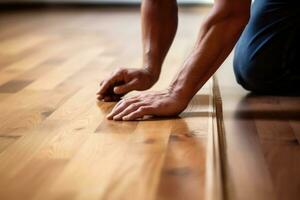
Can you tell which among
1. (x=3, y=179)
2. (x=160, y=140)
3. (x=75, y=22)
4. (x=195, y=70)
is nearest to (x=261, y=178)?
(x=160, y=140)

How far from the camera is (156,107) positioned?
4.41 ft

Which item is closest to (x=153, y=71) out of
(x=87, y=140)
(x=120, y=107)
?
(x=120, y=107)

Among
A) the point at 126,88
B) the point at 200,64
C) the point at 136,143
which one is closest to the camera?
the point at 136,143

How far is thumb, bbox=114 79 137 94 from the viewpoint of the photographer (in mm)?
1529

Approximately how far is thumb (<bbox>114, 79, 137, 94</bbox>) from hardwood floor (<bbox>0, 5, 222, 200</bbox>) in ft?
0.16

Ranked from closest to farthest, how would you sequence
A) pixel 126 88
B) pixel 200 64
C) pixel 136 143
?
1. pixel 136 143
2. pixel 200 64
3. pixel 126 88

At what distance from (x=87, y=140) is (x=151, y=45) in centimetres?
49

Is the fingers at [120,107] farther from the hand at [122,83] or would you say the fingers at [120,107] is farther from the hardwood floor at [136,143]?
the hand at [122,83]

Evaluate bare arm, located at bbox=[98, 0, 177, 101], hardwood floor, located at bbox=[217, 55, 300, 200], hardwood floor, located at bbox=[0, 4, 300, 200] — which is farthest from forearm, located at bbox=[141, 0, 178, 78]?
hardwood floor, located at bbox=[217, 55, 300, 200]

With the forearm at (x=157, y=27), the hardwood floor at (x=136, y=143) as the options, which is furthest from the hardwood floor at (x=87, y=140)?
the forearm at (x=157, y=27)

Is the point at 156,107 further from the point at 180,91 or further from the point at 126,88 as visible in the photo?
the point at 126,88

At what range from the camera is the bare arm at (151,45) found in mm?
1559

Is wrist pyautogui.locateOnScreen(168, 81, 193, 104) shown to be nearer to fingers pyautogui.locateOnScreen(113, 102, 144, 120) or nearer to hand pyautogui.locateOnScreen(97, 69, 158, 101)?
fingers pyautogui.locateOnScreen(113, 102, 144, 120)

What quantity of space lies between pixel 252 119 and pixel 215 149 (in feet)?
0.90
